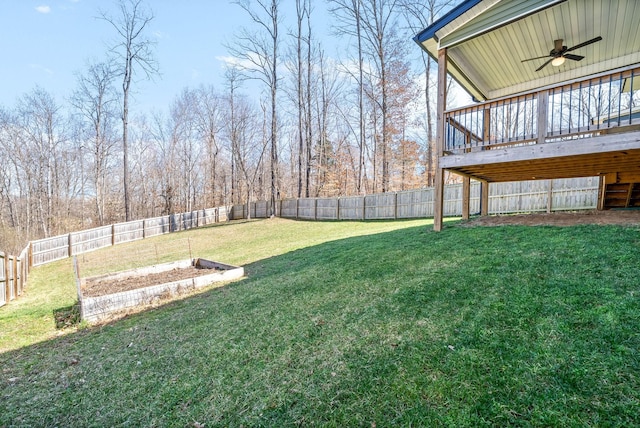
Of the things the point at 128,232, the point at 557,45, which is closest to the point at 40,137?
the point at 128,232

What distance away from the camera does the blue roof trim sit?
5302mm

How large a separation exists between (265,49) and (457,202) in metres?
15.7

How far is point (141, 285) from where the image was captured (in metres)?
5.91

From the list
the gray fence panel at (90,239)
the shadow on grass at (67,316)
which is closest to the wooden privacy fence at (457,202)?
the gray fence panel at (90,239)

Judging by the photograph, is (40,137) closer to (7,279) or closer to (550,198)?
(7,279)

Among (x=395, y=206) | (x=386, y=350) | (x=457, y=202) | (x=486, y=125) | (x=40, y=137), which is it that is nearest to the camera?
(x=386, y=350)

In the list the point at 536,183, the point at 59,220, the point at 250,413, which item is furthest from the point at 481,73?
the point at 59,220

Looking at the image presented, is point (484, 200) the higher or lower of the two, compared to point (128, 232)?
higher

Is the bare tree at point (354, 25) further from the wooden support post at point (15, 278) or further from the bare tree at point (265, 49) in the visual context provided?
the wooden support post at point (15, 278)

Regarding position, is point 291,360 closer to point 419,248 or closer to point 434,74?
point 419,248

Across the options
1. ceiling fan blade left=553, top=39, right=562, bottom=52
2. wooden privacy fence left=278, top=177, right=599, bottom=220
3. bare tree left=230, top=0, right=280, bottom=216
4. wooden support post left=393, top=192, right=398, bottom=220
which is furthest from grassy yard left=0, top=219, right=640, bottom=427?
bare tree left=230, top=0, right=280, bottom=216

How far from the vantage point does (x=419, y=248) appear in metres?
5.02

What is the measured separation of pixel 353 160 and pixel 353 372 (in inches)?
918

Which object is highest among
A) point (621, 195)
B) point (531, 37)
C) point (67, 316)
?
point (531, 37)
